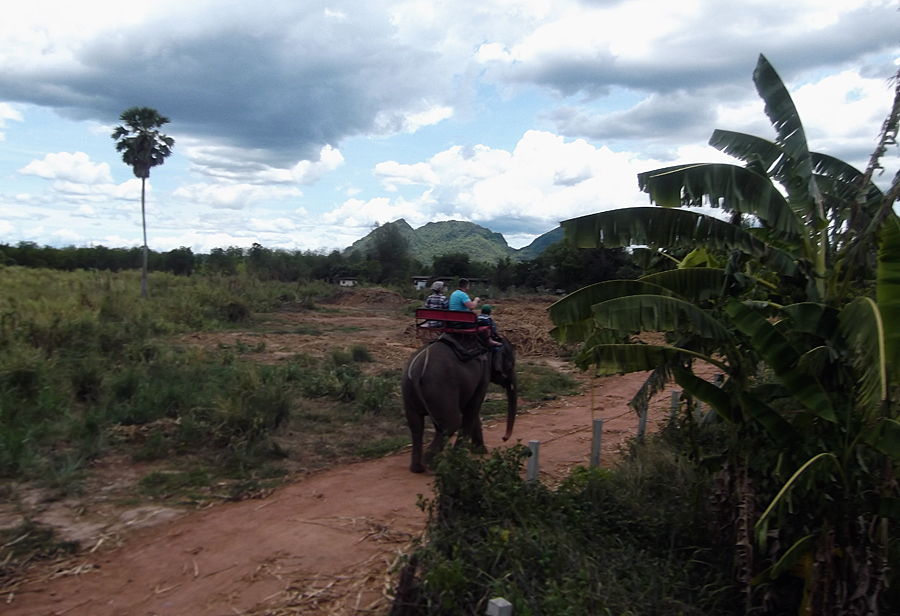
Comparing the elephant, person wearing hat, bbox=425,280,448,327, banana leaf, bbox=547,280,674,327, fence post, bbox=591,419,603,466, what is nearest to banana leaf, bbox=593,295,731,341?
banana leaf, bbox=547,280,674,327

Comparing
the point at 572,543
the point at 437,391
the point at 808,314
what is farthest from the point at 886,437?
the point at 437,391

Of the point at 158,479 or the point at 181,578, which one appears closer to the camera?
the point at 181,578

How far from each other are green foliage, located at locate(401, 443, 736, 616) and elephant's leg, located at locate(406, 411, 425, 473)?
6.28 ft

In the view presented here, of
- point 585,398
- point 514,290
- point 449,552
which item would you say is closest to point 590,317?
point 449,552

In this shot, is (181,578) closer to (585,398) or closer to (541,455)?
(541,455)

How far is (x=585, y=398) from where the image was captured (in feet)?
46.3

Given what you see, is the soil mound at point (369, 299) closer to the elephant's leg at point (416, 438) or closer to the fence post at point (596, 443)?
the elephant's leg at point (416, 438)

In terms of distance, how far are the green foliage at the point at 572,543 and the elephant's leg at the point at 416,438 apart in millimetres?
1913

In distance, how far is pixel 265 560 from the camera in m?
5.79

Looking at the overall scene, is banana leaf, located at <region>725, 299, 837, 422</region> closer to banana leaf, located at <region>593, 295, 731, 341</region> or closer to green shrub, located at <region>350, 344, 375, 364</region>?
banana leaf, located at <region>593, 295, 731, 341</region>

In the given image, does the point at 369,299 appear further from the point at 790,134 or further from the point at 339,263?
the point at 790,134

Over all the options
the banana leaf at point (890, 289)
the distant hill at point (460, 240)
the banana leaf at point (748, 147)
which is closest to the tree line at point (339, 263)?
the banana leaf at point (748, 147)

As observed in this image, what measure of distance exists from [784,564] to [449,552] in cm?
247

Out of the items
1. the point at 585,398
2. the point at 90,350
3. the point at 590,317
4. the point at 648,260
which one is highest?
the point at 648,260
